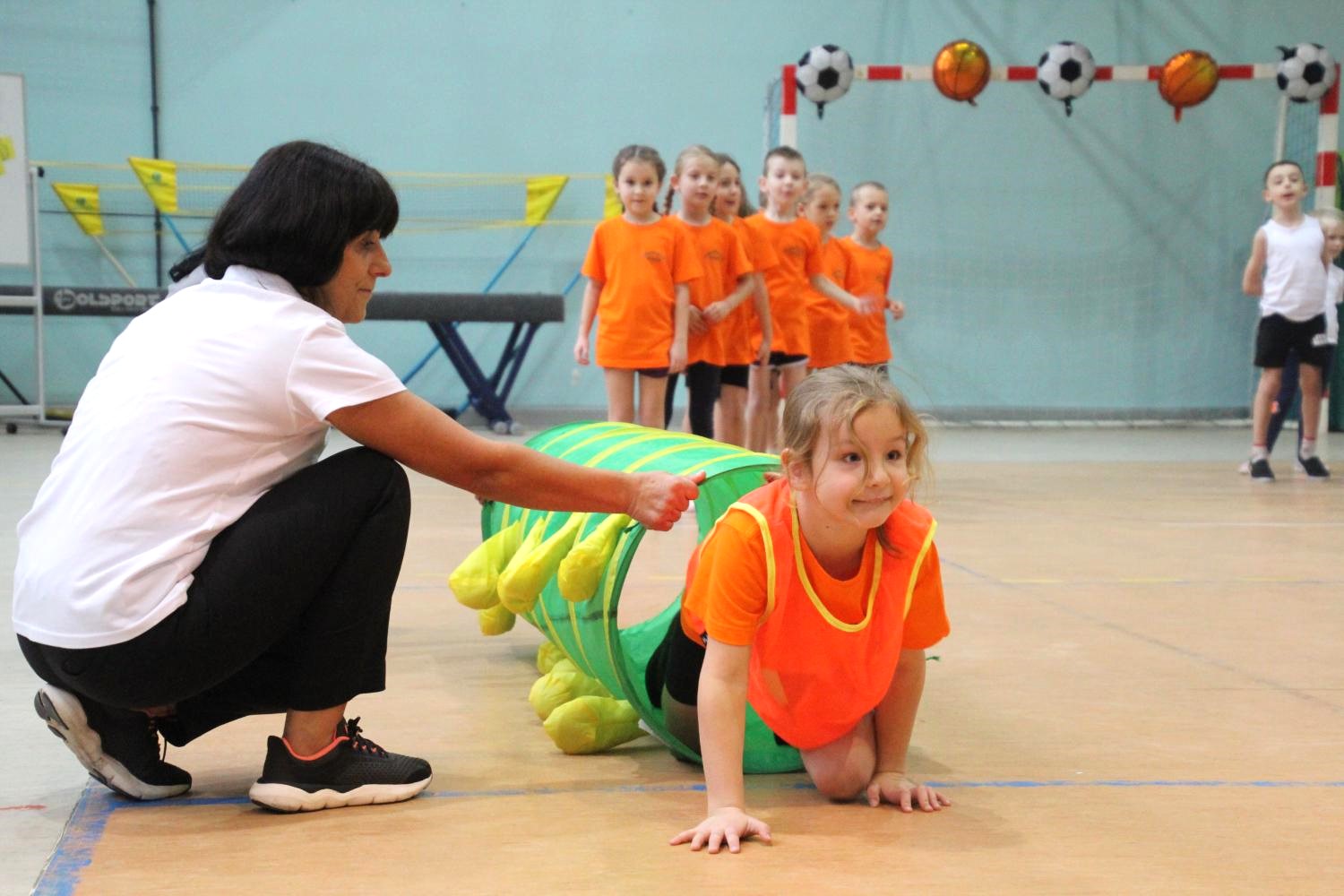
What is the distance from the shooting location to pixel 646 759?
2148 mm

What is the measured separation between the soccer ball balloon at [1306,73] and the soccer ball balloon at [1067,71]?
43.1 inches

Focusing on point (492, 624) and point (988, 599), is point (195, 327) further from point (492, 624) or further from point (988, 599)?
point (988, 599)

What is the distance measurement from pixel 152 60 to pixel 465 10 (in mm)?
2023

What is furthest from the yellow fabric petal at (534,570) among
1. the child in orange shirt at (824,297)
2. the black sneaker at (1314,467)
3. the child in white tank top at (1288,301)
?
the black sneaker at (1314,467)

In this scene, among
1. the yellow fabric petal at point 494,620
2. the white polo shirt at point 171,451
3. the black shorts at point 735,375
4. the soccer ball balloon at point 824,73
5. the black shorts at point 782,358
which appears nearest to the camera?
the white polo shirt at point 171,451

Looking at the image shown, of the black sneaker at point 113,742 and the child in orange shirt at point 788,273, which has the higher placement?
the child in orange shirt at point 788,273

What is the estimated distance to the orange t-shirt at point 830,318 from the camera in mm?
6129

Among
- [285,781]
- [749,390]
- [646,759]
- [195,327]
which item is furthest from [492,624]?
[749,390]

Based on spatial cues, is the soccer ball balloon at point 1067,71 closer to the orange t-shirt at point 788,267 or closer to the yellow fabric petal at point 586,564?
the orange t-shirt at point 788,267

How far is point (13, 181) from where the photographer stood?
24.0 feet

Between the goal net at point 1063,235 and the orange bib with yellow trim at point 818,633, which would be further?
the goal net at point 1063,235

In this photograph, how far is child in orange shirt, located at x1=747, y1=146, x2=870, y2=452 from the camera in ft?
18.9

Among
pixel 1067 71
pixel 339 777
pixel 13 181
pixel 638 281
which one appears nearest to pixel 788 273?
pixel 638 281

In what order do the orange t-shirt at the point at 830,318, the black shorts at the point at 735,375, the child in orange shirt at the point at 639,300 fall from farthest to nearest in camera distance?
the orange t-shirt at the point at 830,318
the black shorts at the point at 735,375
the child in orange shirt at the point at 639,300
